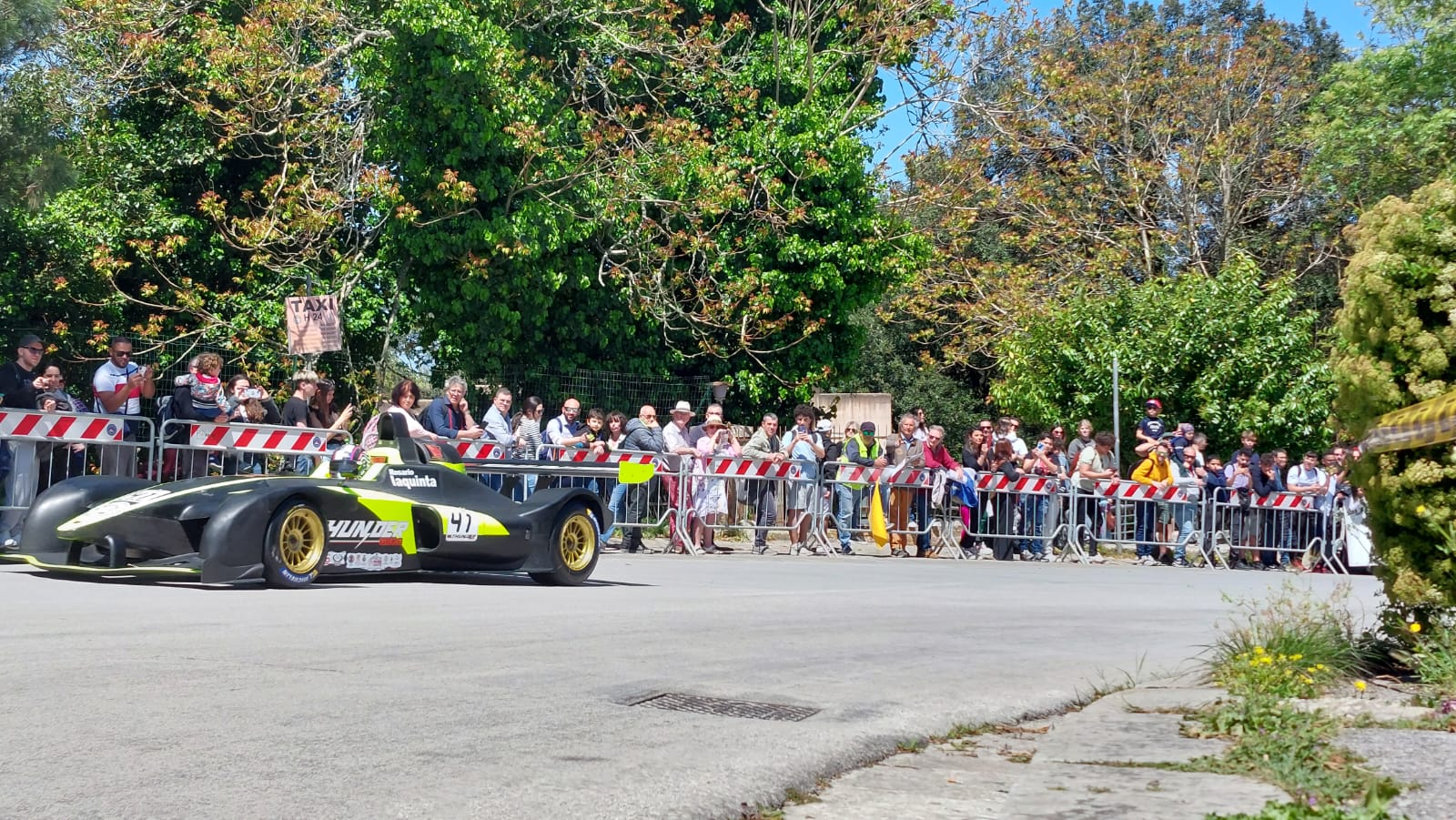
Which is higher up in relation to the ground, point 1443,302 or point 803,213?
point 803,213

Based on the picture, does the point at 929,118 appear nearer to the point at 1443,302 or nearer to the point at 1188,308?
the point at 1188,308

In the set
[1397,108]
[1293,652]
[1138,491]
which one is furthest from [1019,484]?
[1397,108]

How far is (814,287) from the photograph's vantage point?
28.0 metres

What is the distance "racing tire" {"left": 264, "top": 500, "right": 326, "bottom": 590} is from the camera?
1130 centimetres

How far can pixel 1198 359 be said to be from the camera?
34.3 metres

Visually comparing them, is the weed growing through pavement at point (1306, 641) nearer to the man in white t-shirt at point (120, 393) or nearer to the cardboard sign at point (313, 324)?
the man in white t-shirt at point (120, 393)

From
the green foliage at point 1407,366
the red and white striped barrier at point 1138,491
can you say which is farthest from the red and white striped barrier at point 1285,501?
the green foliage at point 1407,366

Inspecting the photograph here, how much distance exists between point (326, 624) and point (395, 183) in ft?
53.0

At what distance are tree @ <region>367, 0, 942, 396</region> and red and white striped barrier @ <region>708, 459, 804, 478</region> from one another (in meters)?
5.77

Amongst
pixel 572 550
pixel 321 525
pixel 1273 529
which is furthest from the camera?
pixel 1273 529

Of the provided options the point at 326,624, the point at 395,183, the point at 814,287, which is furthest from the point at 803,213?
the point at 326,624

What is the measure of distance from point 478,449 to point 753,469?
404 cm

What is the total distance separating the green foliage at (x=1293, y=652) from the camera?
705cm

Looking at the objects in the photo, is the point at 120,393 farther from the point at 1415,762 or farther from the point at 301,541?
the point at 1415,762
